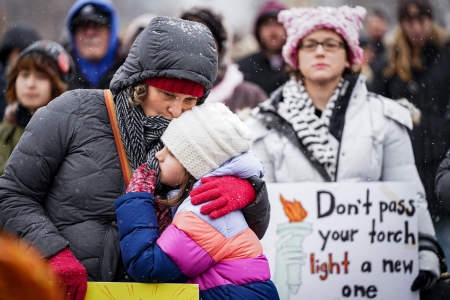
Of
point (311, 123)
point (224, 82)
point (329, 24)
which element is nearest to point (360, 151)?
point (311, 123)

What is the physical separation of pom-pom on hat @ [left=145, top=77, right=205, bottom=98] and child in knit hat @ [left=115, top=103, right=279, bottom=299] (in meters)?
0.09

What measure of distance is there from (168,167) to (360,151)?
6.90 ft

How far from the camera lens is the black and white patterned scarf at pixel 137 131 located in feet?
10.9

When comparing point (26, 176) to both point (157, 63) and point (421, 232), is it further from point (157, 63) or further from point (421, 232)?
point (421, 232)

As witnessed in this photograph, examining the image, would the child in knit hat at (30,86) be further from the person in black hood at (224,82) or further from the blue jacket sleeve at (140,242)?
the blue jacket sleeve at (140,242)

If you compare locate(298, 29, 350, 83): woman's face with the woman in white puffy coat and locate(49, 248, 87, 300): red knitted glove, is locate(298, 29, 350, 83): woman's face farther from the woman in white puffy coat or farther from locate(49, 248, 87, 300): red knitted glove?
locate(49, 248, 87, 300): red knitted glove

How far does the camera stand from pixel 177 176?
3.35 metres

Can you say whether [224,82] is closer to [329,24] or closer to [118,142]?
[329,24]

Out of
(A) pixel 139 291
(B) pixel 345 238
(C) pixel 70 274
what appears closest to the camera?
(C) pixel 70 274

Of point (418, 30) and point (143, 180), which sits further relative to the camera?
point (418, 30)

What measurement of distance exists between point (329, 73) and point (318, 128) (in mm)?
386

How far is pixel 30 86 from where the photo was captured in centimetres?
538

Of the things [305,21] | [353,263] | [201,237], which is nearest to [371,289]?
[353,263]

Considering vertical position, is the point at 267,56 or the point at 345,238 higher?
the point at 267,56
